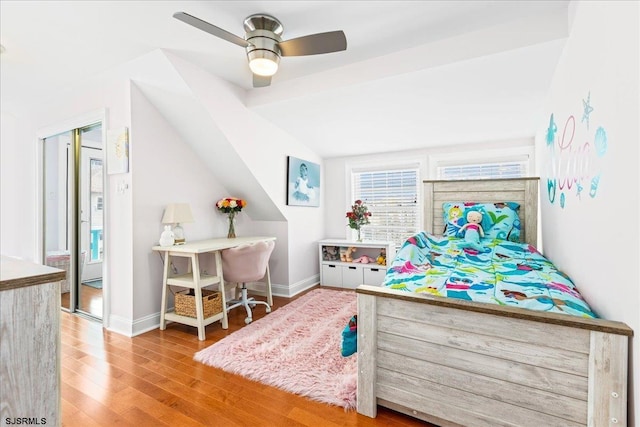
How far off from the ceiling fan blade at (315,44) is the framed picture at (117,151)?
1.65m

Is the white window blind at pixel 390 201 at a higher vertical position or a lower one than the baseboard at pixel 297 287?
higher

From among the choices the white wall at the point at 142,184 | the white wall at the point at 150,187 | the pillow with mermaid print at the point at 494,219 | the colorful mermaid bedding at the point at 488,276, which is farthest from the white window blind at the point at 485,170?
the white wall at the point at 150,187

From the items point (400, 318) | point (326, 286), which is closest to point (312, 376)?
point (400, 318)

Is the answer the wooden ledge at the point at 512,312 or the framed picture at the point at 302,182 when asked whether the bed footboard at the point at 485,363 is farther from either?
the framed picture at the point at 302,182

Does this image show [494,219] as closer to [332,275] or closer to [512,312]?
[512,312]

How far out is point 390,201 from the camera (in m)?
4.45

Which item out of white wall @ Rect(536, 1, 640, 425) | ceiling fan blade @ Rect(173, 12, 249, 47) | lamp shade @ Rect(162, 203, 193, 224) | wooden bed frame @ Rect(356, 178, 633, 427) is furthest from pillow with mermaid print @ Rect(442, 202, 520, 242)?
lamp shade @ Rect(162, 203, 193, 224)

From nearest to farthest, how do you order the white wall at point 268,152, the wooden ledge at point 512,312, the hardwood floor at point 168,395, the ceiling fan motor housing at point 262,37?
the wooden ledge at point 512,312 < the hardwood floor at point 168,395 < the ceiling fan motor housing at point 262,37 < the white wall at point 268,152

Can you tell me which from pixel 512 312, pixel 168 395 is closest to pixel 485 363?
pixel 512 312

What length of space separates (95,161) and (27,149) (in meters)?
1.34

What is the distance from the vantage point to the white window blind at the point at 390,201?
4293mm

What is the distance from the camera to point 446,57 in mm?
2215

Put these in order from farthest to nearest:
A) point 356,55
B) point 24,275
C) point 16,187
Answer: point 16,187 → point 356,55 → point 24,275

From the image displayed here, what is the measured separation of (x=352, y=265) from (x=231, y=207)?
5.75ft
